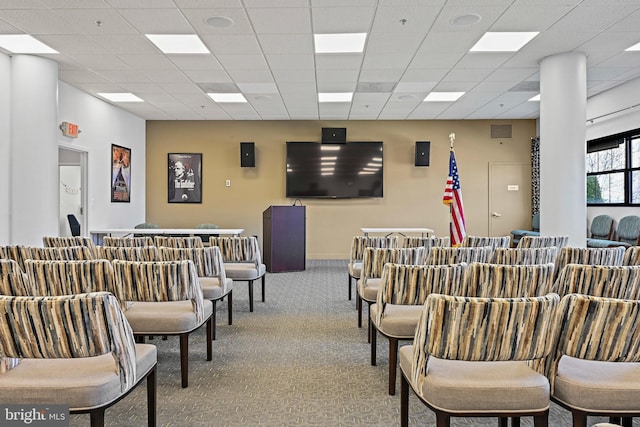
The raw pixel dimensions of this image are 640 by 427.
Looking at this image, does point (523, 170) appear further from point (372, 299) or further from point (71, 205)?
point (71, 205)

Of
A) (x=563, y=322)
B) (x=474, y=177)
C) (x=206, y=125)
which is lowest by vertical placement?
(x=563, y=322)

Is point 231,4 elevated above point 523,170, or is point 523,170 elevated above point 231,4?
point 231,4

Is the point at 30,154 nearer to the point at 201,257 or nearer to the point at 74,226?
the point at 74,226

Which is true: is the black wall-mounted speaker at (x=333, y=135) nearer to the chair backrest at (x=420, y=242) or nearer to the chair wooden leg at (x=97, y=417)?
the chair backrest at (x=420, y=242)

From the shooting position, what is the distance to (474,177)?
36.7 ft

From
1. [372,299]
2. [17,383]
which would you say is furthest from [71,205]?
[17,383]

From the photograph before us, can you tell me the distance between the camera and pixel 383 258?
3906 millimetres

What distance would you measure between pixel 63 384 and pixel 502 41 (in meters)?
6.10

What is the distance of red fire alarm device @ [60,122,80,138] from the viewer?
7762 mm

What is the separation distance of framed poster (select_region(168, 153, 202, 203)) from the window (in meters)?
8.92

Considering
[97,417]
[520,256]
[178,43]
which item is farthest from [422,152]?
[97,417]

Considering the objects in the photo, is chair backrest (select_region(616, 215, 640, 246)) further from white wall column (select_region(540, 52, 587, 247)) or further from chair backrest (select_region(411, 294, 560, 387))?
chair backrest (select_region(411, 294, 560, 387))

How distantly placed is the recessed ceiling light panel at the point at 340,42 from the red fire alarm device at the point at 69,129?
4.74 m

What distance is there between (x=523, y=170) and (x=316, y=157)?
204 inches
